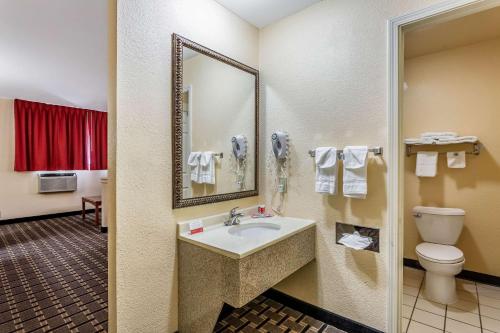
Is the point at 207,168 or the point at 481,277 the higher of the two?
the point at 207,168

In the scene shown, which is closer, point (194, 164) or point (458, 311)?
point (194, 164)

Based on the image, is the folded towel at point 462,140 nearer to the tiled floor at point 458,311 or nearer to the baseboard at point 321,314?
the tiled floor at point 458,311

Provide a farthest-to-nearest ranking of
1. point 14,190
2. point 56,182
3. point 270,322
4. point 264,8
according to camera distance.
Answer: point 56,182
point 14,190
point 264,8
point 270,322

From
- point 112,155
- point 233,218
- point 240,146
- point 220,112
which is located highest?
point 220,112

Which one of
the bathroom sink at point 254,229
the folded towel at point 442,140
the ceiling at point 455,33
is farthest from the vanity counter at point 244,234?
the ceiling at point 455,33

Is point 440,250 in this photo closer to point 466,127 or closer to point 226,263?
point 466,127

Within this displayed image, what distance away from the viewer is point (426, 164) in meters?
2.57

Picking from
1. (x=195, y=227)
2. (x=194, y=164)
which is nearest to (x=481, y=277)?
(x=195, y=227)

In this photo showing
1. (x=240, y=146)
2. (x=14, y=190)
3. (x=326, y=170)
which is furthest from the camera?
(x=14, y=190)

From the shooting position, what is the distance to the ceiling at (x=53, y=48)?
79.6 inches

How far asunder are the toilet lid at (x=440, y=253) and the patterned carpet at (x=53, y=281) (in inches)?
102

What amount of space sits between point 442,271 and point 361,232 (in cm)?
99

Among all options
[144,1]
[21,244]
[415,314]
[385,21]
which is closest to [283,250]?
[415,314]

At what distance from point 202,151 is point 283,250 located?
35.1 inches
